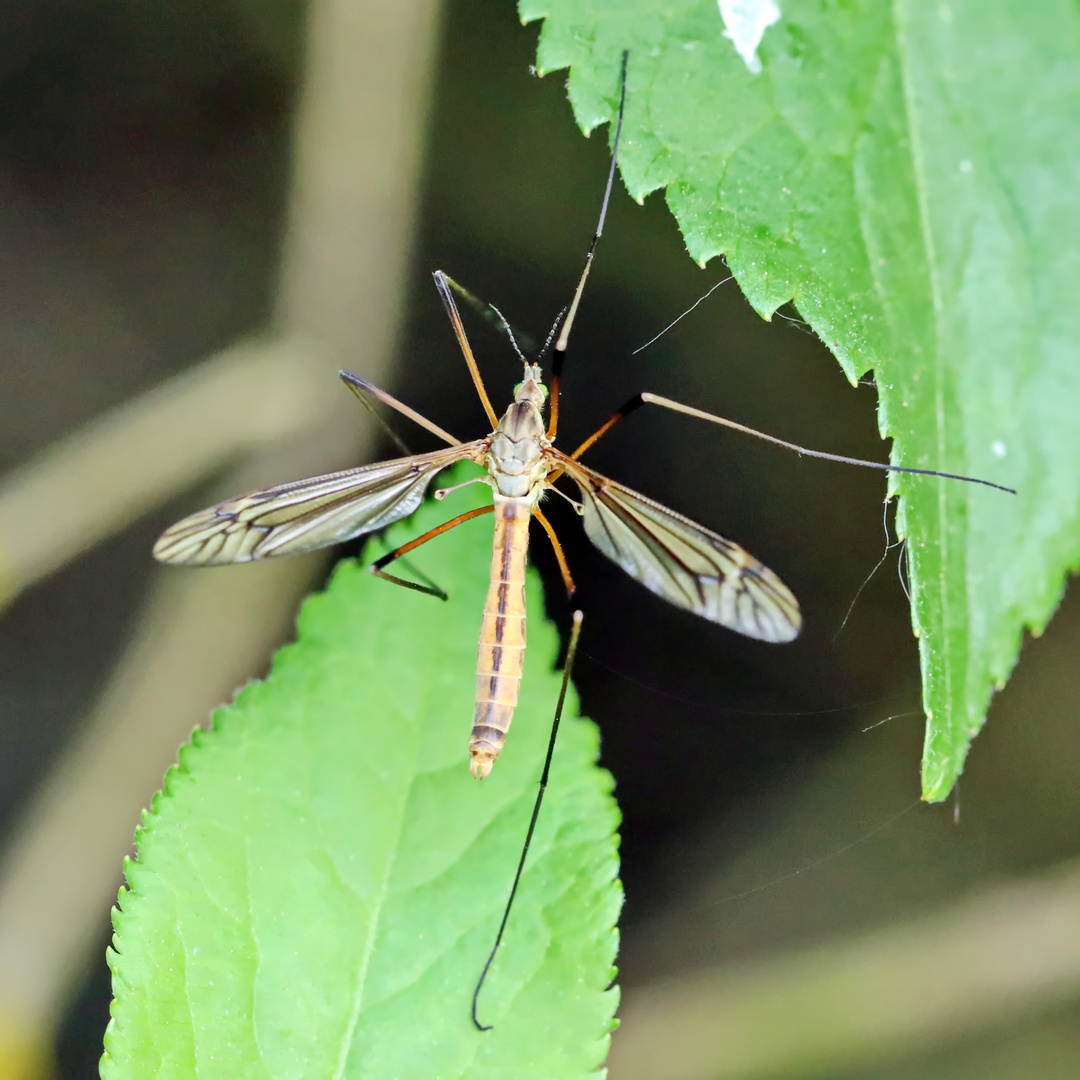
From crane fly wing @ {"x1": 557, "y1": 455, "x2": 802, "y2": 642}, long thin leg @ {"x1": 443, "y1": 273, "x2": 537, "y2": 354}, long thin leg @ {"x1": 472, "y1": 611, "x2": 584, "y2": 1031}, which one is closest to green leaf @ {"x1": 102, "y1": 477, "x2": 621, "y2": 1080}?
long thin leg @ {"x1": 472, "y1": 611, "x2": 584, "y2": 1031}

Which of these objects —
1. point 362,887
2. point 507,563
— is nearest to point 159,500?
point 507,563

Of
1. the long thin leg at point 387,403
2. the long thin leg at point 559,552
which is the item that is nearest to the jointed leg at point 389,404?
the long thin leg at point 387,403

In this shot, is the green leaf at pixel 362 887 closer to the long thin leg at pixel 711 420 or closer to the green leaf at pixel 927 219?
the long thin leg at pixel 711 420

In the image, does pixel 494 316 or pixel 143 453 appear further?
pixel 143 453

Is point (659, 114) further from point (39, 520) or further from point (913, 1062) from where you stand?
point (913, 1062)

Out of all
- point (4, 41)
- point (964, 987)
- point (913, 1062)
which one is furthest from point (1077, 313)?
point (4, 41)

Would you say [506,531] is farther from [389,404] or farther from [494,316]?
[494,316]

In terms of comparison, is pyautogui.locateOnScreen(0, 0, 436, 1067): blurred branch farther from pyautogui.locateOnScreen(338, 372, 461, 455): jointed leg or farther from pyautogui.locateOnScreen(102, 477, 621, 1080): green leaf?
pyautogui.locateOnScreen(102, 477, 621, 1080): green leaf
